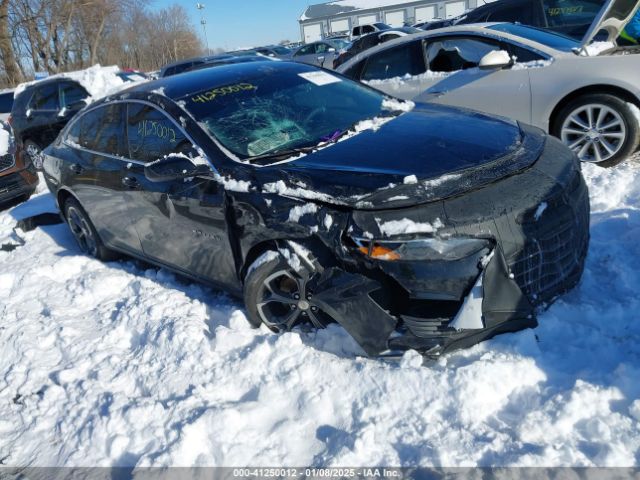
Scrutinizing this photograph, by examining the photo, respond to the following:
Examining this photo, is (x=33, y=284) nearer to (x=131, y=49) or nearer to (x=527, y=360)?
(x=527, y=360)

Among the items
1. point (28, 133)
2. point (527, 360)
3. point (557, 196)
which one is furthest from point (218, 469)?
point (28, 133)

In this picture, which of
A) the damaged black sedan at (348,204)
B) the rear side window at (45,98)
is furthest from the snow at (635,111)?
the rear side window at (45,98)

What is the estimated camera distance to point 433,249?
251cm

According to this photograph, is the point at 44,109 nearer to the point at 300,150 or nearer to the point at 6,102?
the point at 6,102

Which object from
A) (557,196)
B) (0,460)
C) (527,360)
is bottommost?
(0,460)

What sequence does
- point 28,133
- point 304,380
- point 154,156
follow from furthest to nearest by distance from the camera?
point 28,133, point 154,156, point 304,380

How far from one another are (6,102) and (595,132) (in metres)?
12.6

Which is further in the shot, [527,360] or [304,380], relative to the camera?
[304,380]

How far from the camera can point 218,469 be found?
2.41 meters

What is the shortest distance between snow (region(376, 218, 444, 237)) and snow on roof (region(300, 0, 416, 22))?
56439 mm

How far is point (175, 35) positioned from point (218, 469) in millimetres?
61187

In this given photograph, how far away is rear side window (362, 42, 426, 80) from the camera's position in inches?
248

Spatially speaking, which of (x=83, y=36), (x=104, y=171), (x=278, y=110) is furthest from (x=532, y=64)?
(x=83, y=36)

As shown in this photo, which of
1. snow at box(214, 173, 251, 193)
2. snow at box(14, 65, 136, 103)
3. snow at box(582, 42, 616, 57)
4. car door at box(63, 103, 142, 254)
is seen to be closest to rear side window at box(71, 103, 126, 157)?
car door at box(63, 103, 142, 254)
